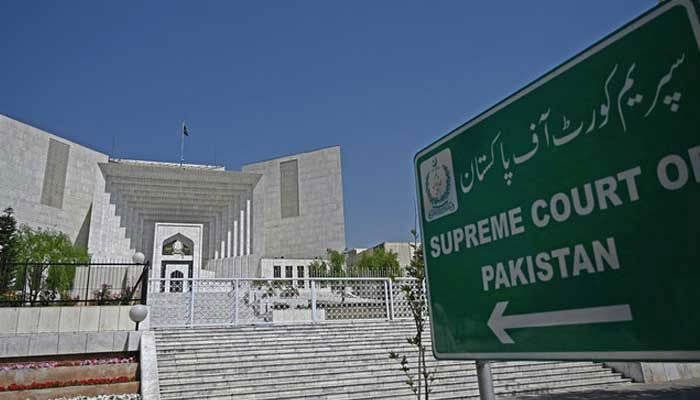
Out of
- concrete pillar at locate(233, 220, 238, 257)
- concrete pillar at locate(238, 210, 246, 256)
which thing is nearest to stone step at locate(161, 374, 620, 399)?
→ concrete pillar at locate(238, 210, 246, 256)

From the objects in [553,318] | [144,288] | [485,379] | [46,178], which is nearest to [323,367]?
[144,288]

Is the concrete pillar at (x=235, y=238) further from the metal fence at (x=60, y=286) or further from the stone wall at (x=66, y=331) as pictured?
the stone wall at (x=66, y=331)

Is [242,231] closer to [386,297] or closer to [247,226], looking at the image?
[247,226]

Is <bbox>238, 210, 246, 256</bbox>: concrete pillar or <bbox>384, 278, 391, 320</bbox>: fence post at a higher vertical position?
<bbox>238, 210, 246, 256</bbox>: concrete pillar

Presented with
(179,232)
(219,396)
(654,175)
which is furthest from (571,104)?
(179,232)

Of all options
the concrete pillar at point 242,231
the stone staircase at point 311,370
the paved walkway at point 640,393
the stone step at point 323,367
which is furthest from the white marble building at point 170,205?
the paved walkway at point 640,393

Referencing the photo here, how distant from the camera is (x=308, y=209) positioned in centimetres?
4047

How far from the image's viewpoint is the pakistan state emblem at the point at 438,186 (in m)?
1.35

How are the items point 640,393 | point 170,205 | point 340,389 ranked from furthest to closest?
point 170,205 < point 640,393 < point 340,389

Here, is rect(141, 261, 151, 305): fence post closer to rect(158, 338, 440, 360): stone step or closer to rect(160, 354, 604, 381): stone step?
rect(158, 338, 440, 360): stone step

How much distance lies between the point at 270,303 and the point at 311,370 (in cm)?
506

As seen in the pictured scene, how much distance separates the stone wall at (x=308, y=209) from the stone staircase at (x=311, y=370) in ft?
92.2

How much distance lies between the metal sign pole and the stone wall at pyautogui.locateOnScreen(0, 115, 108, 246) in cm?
3646

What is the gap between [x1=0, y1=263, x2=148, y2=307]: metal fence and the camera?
9.94m
